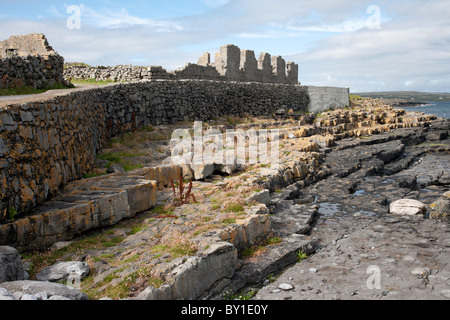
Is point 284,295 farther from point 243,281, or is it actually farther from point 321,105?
point 321,105

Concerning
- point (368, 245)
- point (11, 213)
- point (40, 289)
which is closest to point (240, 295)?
point (40, 289)

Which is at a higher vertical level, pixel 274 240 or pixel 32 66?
pixel 32 66

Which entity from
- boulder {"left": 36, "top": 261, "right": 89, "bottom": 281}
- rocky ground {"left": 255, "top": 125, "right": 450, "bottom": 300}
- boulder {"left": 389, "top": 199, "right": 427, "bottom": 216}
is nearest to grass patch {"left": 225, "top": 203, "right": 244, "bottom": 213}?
rocky ground {"left": 255, "top": 125, "right": 450, "bottom": 300}

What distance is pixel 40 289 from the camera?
461 centimetres

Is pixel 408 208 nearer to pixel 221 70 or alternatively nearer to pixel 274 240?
pixel 274 240

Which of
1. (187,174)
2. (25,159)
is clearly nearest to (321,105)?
(187,174)

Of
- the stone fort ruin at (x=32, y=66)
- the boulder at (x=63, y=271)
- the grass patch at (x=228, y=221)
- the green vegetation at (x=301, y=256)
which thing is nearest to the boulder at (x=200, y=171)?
the grass patch at (x=228, y=221)

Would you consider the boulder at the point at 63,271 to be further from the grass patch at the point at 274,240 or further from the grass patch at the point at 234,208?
the grass patch at the point at 274,240

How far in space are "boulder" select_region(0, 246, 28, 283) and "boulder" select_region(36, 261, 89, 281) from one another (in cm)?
30

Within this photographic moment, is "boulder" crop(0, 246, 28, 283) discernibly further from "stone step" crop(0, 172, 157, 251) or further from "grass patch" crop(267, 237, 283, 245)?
"grass patch" crop(267, 237, 283, 245)

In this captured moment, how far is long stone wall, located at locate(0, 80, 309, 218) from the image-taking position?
247 inches

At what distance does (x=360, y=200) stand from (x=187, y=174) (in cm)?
624

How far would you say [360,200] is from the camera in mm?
13242

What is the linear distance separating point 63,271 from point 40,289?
3.86ft
